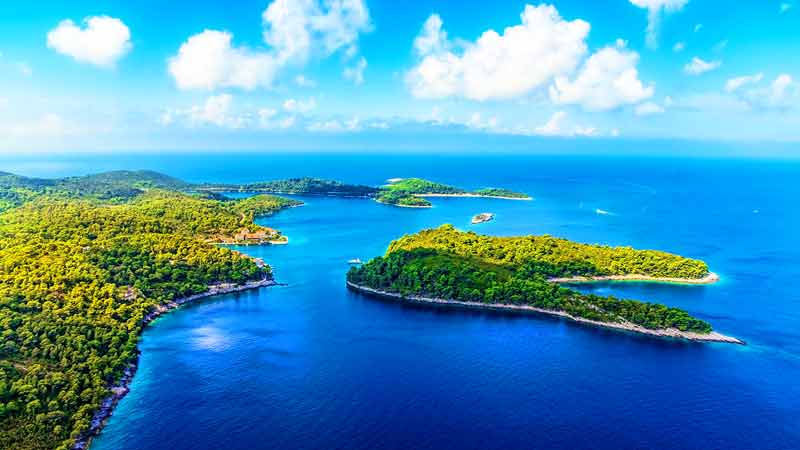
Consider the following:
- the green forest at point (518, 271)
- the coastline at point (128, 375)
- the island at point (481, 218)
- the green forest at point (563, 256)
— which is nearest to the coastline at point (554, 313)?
the green forest at point (518, 271)

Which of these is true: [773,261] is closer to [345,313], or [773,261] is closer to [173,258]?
[345,313]

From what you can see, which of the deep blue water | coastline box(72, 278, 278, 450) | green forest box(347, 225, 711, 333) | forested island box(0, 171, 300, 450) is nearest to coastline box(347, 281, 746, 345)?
green forest box(347, 225, 711, 333)

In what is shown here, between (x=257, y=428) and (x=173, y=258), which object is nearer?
(x=257, y=428)

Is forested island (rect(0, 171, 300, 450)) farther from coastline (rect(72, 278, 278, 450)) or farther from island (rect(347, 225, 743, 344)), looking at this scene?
island (rect(347, 225, 743, 344))

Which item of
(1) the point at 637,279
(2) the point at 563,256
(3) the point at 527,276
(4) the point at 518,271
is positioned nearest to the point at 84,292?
(4) the point at 518,271

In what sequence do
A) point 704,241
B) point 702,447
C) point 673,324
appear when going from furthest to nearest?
point 704,241 → point 673,324 → point 702,447

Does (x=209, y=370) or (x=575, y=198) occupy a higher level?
(x=575, y=198)

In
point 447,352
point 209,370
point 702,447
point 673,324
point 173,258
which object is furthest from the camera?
point 173,258

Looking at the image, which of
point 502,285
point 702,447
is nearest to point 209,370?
point 502,285

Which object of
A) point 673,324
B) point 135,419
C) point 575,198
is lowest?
point 135,419
